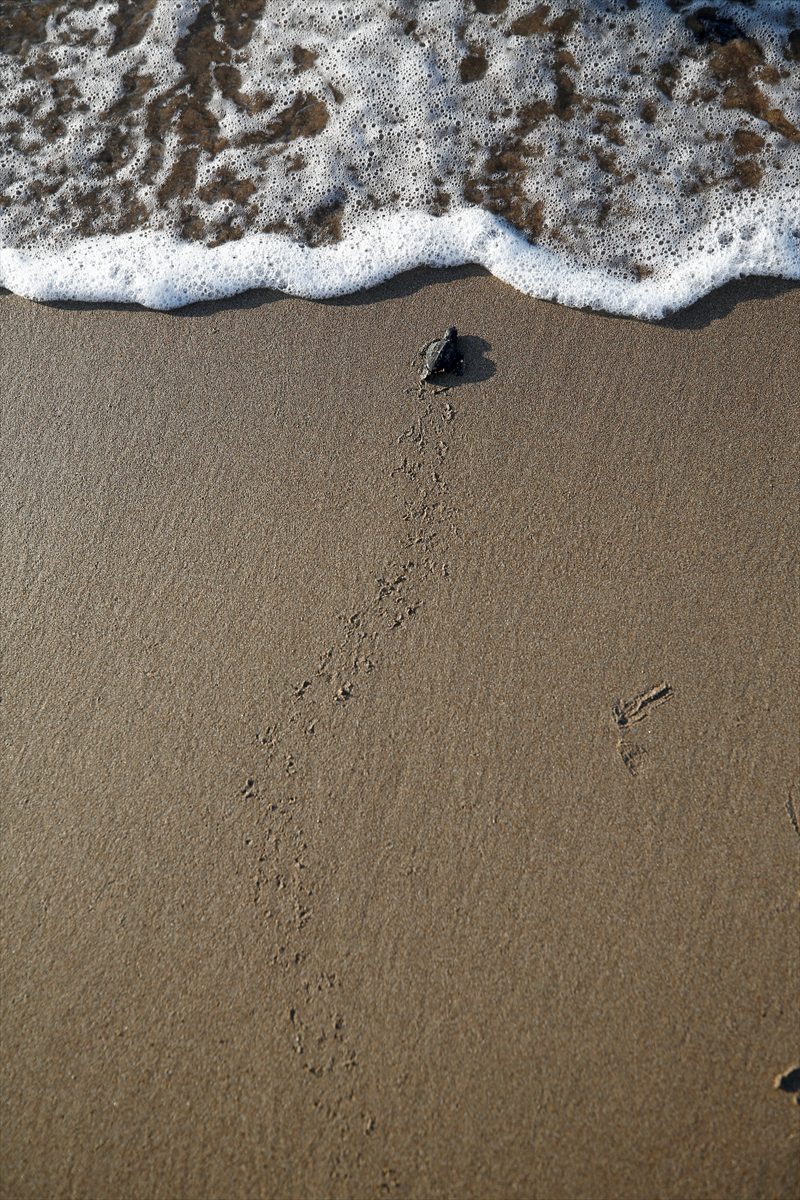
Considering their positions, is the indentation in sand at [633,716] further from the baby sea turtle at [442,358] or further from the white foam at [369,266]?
the white foam at [369,266]

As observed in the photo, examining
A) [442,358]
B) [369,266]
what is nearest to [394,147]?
[369,266]

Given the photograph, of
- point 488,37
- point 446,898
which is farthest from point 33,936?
point 488,37

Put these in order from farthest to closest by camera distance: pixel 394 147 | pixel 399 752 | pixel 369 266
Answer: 1. pixel 394 147
2. pixel 369 266
3. pixel 399 752

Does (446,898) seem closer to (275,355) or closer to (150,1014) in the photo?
(150,1014)

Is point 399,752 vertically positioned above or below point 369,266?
below

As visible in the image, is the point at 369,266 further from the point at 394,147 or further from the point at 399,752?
the point at 399,752

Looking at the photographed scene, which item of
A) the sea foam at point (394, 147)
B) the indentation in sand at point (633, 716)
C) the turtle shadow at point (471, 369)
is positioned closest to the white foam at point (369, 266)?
the sea foam at point (394, 147)

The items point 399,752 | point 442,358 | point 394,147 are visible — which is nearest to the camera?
point 399,752
